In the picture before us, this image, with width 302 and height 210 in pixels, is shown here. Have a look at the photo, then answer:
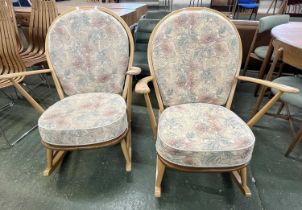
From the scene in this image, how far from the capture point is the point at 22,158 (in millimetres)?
1520

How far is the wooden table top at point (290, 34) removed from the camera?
1.38 meters

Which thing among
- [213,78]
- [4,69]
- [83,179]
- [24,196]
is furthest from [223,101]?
[4,69]

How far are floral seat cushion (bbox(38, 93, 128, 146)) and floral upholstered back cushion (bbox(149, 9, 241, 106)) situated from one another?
0.35m

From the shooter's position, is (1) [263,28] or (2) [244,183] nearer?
(2) [244,183]

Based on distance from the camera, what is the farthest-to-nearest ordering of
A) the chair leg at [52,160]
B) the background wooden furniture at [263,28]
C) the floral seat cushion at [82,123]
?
the background wooden furniture at [263,28]
the chair leg at [52,160]
the floral seat cushion at [82,123]

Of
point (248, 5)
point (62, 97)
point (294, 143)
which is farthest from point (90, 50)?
point (248, 5)

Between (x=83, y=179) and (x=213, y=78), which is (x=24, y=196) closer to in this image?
(x=83, y=179)

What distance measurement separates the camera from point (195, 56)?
129cm

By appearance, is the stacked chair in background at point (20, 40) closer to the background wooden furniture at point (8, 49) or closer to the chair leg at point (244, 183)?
the background wooden furniture at point (8, 49)

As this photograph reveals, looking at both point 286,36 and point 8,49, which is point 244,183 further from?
point 8,49

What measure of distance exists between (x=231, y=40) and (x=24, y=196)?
1509mm

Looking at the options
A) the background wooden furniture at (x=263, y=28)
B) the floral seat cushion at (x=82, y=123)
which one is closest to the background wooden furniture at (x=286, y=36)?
the background wooden furniture at (x=263, y=28)

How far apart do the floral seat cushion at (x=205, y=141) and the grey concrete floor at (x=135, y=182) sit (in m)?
0.34

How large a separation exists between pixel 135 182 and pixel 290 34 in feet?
4.98
